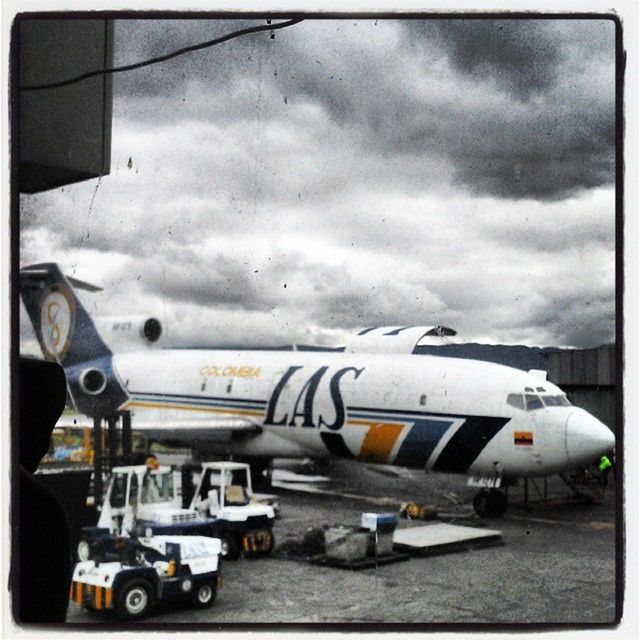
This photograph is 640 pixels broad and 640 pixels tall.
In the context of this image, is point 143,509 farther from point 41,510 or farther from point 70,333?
point 41,510

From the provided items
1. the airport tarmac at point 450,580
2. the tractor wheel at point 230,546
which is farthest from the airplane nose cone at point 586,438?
the tractor wheel at point 230,546

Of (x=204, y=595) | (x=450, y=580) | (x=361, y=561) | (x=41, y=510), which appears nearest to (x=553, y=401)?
(x=450, y=580)

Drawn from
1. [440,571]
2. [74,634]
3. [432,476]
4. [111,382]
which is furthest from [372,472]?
[74,634]

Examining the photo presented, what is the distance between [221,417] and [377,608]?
6.07m

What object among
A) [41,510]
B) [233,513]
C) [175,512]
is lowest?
[233,513]

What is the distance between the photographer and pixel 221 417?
41.1ft

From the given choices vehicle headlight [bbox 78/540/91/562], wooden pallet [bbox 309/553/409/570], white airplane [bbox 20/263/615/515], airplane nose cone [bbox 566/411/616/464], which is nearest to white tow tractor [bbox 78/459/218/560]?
vehicle headlight [bbox 78/540/91/562]

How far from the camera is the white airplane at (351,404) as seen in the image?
33.0 ft

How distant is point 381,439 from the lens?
35.5 feet

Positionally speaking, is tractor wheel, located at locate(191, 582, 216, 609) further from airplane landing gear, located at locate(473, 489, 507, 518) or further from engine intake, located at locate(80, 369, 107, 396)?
airplane landing gear, located at locate(473, 489, 507, 518)

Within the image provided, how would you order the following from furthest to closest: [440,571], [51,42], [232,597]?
[440,571]
[232,597]
[51,42]

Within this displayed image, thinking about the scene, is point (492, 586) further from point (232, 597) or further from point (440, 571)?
point (232, 597)

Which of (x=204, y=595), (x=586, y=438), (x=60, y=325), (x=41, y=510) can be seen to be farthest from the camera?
(x=60, y=325)

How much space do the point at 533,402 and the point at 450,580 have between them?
313 centimetres
